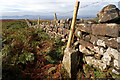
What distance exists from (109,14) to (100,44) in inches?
53.4

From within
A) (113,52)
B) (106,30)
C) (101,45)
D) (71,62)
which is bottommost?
(71,62)

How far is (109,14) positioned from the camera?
10.9 feet

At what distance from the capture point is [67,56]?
3.95m

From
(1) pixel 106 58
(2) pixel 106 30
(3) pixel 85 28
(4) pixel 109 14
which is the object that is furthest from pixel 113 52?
(3) pixel 85 28

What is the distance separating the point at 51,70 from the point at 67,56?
119 cm

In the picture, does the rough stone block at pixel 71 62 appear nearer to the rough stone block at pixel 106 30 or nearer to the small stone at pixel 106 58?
the small stone at pixel 106 58

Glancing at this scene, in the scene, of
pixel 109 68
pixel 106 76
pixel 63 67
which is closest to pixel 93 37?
pixel 109 68

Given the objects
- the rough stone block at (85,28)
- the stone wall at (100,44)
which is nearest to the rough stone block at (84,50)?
the stone wall at (100,44)

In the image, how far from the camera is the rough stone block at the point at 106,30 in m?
3.12

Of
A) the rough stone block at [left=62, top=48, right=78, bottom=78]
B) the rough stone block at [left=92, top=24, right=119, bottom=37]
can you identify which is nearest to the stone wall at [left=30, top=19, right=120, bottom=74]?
the rough stone block at [left=92, top=24, right=119, bottom=37]

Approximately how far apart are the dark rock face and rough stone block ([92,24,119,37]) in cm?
28

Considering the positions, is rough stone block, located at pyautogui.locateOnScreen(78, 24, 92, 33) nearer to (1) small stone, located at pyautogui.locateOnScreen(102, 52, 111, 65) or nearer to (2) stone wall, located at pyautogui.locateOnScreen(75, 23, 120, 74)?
(2) stone wall, located at pyautogui.locateOnScreen(75, 23, 120, 74)

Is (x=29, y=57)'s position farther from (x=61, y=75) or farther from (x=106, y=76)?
(x=106, y=76)

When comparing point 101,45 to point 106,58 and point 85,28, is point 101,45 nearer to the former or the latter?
point 106,58
